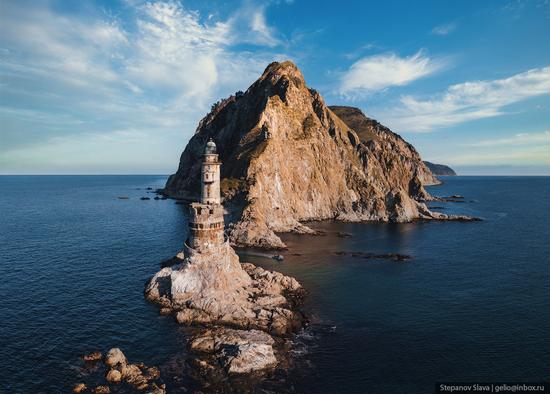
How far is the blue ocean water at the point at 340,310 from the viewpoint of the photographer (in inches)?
1443

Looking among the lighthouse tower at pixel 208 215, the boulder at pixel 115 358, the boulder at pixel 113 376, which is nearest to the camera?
the boulder at pixel 113 376

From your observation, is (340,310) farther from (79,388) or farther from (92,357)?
(79,388)

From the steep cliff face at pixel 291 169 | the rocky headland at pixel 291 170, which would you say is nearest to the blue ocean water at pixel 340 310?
the rocky headland at pixel 291 170

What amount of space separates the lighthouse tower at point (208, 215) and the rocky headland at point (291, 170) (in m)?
30.8

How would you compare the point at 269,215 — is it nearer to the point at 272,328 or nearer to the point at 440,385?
the point at 272,328

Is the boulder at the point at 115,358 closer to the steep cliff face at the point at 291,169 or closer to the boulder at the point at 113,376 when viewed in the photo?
the boulder at the point at 113,376

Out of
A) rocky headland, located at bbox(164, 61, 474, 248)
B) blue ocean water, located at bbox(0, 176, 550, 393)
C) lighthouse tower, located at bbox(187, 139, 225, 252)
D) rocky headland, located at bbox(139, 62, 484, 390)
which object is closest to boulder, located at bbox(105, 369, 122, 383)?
blue ocean water, located at bbox(0, 176, 550, 393)

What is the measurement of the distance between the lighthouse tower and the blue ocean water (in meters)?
11.4

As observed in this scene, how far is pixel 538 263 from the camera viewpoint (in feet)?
242

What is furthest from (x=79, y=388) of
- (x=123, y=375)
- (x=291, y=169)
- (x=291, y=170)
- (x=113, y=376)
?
(x=291, y=169)

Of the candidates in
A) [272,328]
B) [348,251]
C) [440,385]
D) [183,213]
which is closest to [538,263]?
[348,251]

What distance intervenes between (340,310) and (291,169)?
74944mm

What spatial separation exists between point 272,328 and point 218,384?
466 inches

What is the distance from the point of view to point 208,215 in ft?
179
